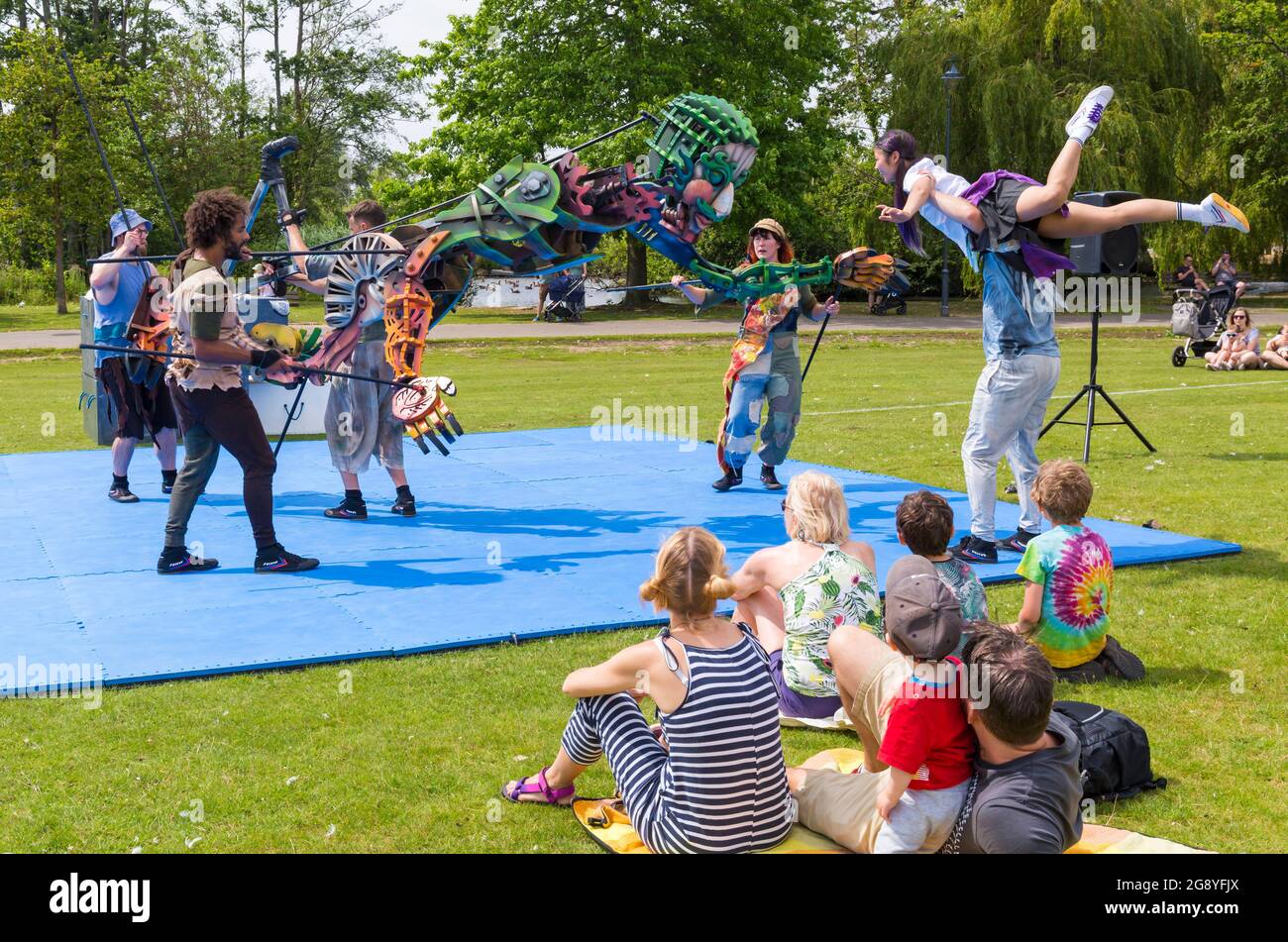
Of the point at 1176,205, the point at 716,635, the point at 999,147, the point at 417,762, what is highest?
the point at 999,147

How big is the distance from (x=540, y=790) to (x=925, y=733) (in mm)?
1487

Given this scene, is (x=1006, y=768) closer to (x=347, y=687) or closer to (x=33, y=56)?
(x=347, y=687)

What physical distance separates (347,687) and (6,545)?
387cm

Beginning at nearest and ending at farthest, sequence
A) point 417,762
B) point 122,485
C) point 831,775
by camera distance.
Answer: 1. point 831,775
2. point 417,762
3. point 122,485

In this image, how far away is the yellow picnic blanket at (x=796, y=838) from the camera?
3.82 m

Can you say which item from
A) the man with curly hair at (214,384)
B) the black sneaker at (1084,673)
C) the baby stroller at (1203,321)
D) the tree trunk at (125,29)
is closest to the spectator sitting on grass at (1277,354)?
the baby stroller at (1203,321)

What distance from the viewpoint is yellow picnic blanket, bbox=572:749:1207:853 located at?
3.82 metres

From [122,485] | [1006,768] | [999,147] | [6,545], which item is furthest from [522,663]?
[999,147]

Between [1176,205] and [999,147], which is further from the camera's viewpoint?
[999,147]

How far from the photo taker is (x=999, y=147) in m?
31.7

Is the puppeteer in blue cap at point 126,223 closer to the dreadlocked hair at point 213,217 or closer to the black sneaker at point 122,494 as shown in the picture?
the black sneaker at point 122,494

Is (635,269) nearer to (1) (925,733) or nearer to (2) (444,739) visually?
(2) (444,739)

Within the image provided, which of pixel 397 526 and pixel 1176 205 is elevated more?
pixel 1176 205

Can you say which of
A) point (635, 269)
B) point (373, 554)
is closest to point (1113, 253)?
point (373, 554)
